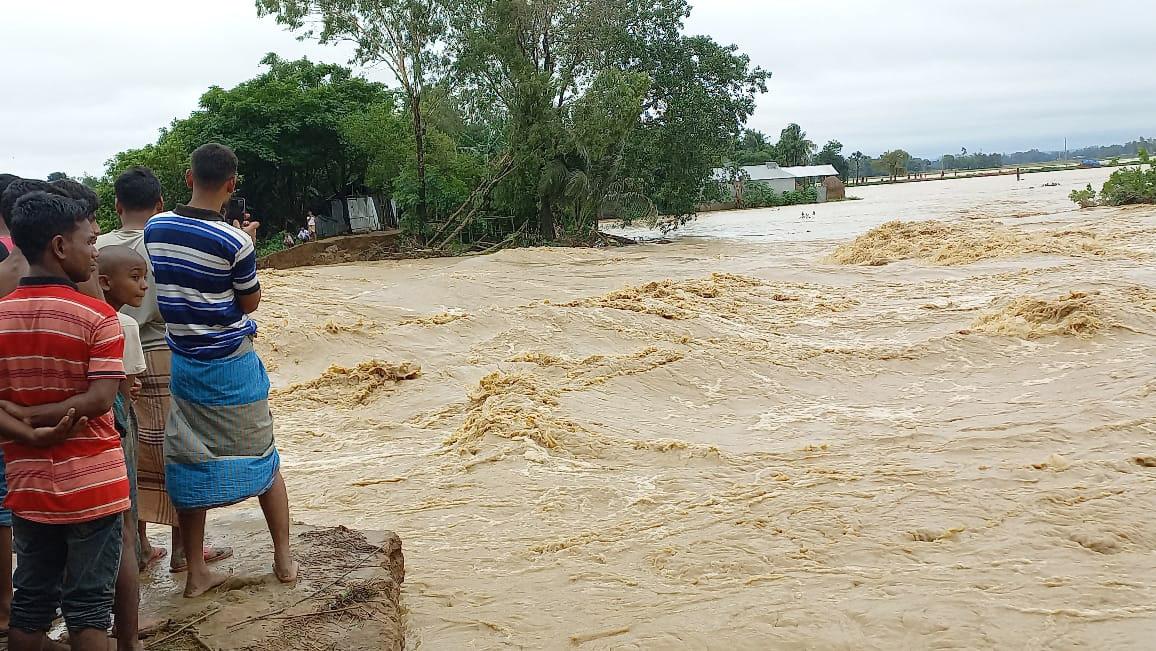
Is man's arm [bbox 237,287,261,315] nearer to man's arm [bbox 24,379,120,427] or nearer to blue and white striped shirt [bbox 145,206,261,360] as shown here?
blue and white striped shirt [bbox 145,206,261,360]

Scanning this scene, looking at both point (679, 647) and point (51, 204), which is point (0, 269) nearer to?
point (51, 204)

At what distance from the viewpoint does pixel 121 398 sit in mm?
3135

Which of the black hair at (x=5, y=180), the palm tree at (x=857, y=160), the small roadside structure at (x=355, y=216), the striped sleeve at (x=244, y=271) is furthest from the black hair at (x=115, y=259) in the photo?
the palm tree at (x=857, y=160)

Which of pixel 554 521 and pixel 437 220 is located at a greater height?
pixel 437 220

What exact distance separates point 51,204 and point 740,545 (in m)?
3.28

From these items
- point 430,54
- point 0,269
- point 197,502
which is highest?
point 430,54

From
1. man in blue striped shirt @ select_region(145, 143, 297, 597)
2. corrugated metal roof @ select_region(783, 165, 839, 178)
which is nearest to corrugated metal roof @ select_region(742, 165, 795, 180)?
corrugated metal roof @ select_region(783, 165, 839, 178)

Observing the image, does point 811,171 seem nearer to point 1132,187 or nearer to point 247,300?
point 1132,187

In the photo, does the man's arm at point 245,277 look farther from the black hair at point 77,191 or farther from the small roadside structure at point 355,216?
the small roadside structure at point 355,216

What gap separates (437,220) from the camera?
81.1ft

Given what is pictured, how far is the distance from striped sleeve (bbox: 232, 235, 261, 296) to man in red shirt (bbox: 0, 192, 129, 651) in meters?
0.58

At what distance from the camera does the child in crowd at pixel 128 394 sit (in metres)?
2.75

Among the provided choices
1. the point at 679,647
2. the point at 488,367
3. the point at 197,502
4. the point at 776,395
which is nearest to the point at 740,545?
the point at 679,647

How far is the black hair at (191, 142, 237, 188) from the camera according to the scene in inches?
127
